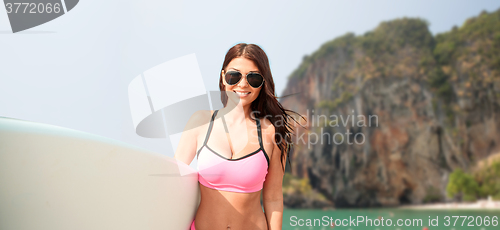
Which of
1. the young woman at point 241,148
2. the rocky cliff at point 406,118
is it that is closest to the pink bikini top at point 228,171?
the young woman at point 241,148

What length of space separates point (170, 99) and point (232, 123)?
23 cm

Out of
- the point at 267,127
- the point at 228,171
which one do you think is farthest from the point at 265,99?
the point at 228,171

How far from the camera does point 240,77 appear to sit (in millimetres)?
1149

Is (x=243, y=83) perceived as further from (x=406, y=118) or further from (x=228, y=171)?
(x=406, y=118)

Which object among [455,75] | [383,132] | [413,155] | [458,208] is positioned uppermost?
[455,75]

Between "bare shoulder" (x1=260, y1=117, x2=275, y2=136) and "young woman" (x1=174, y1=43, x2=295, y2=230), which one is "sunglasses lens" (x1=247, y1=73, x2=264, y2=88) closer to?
"young woman" (x1=174, y1=43, x2=295, y2=230)

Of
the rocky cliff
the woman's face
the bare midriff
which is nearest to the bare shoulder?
the woman's face

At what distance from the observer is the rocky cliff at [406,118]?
53.8 feet

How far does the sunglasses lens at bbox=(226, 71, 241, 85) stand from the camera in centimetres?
114

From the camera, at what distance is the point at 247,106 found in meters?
1.25

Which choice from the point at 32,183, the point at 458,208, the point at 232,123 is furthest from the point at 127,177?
the point at 458,208


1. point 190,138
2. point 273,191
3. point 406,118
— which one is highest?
point 190,138

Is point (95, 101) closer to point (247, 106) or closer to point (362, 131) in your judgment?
point (247, 106)

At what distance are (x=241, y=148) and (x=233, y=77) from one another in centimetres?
23
